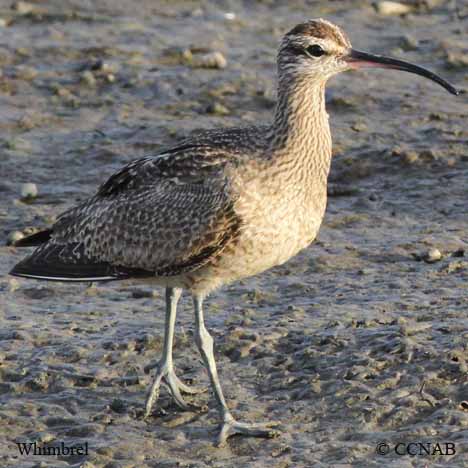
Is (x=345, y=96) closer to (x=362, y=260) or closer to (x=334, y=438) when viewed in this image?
(x=362, y=260)

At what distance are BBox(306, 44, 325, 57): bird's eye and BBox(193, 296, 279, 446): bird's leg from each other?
1473 mm

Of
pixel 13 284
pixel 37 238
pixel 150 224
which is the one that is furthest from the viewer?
pixel 13 284

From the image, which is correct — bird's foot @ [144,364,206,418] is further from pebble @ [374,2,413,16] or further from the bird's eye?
pebble @ [374,2,413,16]

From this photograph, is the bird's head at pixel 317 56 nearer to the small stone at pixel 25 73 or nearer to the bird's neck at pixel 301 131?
the bird's neck at pixel 301 131

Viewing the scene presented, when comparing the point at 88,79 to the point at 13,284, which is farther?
the point at 88,79

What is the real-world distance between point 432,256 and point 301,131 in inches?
88.7

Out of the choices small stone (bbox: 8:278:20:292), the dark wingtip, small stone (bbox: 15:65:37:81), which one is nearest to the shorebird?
the dark wingtip

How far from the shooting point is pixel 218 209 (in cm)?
694

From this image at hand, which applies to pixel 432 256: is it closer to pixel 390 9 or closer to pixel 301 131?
pixel 301 131

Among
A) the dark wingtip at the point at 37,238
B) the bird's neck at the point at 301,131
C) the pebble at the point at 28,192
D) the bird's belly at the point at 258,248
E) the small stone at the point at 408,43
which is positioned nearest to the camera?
the bird's belly at the point at 258,248

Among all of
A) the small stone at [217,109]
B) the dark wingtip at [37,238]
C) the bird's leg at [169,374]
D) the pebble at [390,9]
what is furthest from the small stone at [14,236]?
the pebble at [390,9]

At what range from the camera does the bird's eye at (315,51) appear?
736 cm

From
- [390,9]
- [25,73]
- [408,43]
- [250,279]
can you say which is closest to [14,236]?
[250,279]

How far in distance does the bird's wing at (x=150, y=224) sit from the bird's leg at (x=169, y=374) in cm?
31
